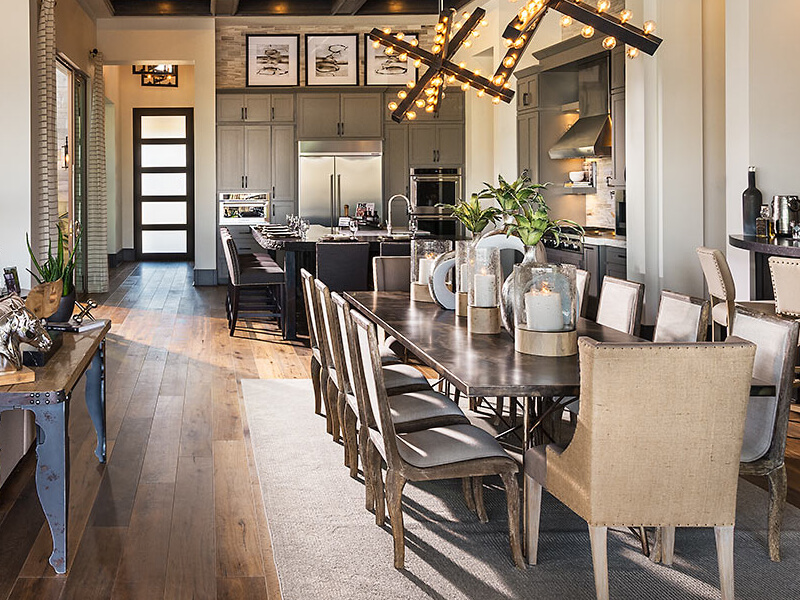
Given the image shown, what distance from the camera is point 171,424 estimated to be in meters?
4.95

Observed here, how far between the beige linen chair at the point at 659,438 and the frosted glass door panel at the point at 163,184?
47.6 feet

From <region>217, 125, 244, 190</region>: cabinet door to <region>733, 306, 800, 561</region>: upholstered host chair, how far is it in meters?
9.78

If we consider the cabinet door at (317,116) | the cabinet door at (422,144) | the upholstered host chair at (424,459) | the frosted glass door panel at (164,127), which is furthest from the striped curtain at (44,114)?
the frosted glass door panel at (164,127)

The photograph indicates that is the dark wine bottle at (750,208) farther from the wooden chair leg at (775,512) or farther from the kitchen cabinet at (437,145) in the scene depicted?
the kitchen cabinet at (437,145)

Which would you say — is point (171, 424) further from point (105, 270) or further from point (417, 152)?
point (417, 152)

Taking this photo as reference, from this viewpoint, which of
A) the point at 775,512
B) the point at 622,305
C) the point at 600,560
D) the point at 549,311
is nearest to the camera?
the point at 600,560

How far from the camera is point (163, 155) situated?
16.1 meters

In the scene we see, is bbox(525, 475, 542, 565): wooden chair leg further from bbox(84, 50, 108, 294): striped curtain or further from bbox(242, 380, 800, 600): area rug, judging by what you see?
bbox(84, 50, 108, 294): striped curtain

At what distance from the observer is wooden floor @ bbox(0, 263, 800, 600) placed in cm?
294

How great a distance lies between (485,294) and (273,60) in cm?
917

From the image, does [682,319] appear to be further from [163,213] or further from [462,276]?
[163,213]

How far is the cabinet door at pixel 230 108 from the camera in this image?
1194 centimetres

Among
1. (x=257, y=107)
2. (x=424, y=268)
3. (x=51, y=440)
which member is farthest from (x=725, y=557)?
(x=257, y=107)

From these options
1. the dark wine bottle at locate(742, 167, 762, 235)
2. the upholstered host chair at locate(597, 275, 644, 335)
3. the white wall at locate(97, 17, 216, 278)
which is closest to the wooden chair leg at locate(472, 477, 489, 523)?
the upholstered host chair at locate(597, 275, 644, 335)
